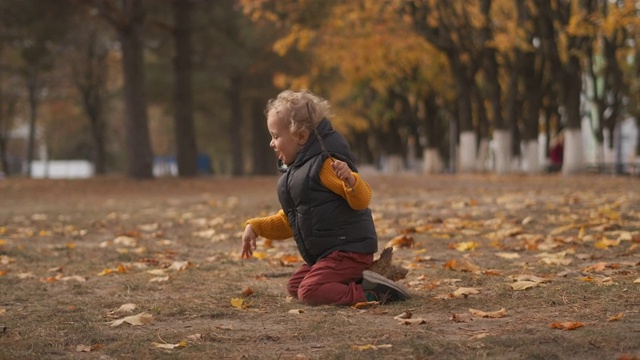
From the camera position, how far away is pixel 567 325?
4.58m

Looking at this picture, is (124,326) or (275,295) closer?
(124,326)

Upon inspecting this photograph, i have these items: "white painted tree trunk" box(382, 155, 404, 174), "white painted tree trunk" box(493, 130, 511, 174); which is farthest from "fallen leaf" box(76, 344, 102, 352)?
"white painted tree trunk" box(382, 155, 404, 174)

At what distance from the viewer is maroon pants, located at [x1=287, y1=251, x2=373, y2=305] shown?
228 inches

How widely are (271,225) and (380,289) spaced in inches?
33.8

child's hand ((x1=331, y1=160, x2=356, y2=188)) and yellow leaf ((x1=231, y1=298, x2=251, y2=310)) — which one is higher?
child's hand ((x1=331, y1=160, x2=356, y2=188))

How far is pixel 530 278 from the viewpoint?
6.27 metres

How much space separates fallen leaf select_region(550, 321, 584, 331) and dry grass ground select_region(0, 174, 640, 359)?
28 millimetres

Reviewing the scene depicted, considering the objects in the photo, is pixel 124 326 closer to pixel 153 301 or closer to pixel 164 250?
pixel 153 301

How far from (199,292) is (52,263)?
2547 mm

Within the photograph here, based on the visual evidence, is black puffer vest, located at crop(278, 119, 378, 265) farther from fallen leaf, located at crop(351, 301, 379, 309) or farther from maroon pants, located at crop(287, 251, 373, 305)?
fallen leaf, located at crop(351, 301, 379, 309)

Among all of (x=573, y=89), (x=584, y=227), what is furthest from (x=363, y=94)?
(x=584, y=227)

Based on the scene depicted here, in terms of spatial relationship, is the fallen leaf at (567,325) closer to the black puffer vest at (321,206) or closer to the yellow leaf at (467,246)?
the black puffer vest at (321,206)

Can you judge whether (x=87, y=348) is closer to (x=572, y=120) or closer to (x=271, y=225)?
(x=271, y=225)

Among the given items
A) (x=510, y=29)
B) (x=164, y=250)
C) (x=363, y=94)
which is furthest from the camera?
(x=363, y=94)
